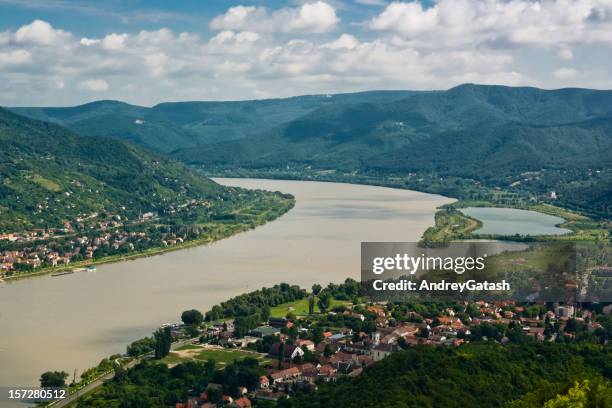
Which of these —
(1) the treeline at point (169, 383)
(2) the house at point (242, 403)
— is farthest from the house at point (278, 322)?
(2) the house at point (242, 403)

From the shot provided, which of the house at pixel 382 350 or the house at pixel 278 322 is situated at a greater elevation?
the house at pixel 278 322

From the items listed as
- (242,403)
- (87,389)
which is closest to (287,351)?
(242,403)

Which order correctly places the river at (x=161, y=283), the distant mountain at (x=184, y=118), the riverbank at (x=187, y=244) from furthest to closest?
1. the distant mountain at (x=184, y=118)
2. the riverbank at (x=187, y=244)
3. the river at (x=161, y=283)

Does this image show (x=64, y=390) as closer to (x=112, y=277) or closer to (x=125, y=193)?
(x=112, y=277)

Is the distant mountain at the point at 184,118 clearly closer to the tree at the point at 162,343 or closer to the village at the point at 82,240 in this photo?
the village at the point at 82,240

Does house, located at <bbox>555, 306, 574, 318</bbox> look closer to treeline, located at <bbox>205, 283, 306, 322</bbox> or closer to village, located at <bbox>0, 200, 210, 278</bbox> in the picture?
treeline, located at <bbox>205, 283, 306, 322</bbox>

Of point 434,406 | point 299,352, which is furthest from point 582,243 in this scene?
point 434,406

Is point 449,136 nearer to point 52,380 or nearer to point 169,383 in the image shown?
point 169,383
